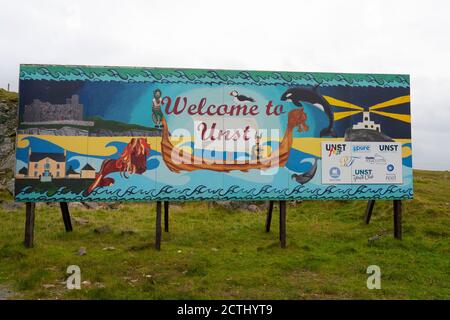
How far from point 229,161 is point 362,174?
6224 millimetres

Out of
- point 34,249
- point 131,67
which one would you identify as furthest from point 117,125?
point 34,249

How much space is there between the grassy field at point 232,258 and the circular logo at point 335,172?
10.7 ft

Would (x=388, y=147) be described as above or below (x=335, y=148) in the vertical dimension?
above

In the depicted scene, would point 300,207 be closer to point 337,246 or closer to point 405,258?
point 337,246

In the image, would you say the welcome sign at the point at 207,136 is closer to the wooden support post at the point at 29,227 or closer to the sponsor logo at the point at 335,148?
the sponsor logo at the point at 335,148

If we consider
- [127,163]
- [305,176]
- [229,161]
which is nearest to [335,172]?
[305,176]

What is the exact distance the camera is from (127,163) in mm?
15914

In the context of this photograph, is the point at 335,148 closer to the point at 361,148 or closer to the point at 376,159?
the point at 361,148

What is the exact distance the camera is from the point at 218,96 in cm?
1641

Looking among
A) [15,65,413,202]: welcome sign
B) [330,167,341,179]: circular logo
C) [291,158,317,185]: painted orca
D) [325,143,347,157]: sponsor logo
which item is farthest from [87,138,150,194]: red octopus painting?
[330,167,341,179]: circular logo

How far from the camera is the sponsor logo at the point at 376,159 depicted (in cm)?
1708

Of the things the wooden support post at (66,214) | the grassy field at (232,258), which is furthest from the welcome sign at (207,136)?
the wooden support post at (66,214)

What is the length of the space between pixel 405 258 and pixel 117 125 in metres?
13.4

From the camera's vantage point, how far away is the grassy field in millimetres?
11320
